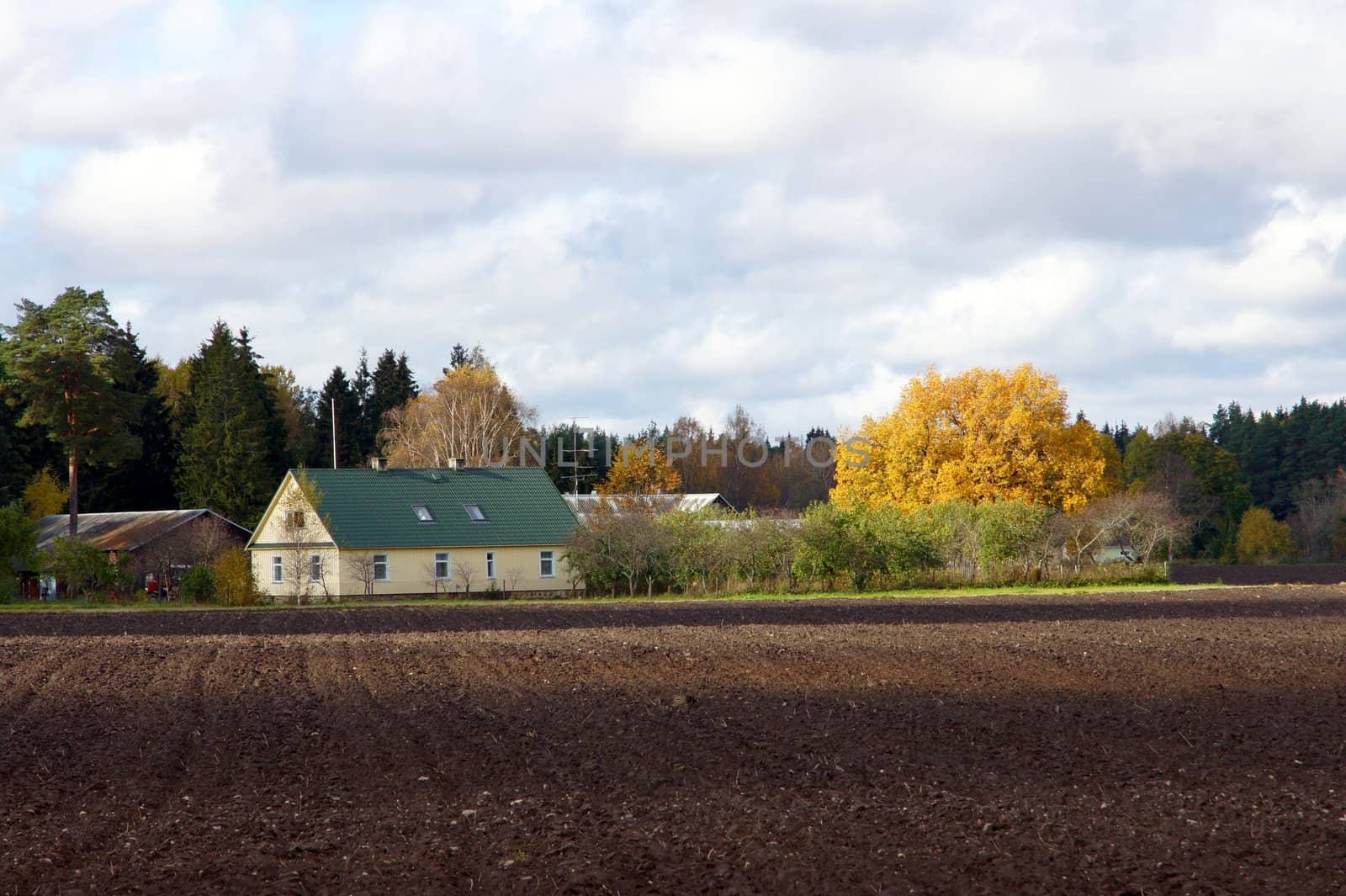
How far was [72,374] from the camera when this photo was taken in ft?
180

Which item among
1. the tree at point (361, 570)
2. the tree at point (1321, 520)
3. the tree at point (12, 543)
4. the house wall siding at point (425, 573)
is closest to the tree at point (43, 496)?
the house wall siding at point (425, 573)

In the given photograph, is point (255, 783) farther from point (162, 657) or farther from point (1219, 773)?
point (162, 657)

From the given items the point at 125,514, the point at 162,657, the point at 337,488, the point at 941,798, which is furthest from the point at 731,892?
the point at 125,514

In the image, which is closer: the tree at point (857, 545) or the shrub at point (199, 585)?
the shrub at point (199, 585)

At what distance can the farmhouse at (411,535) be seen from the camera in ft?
152

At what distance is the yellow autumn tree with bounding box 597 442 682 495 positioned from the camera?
2985 inches

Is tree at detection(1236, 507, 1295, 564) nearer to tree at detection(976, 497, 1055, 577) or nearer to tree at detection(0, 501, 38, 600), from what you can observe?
tree at detection(976, 497, 1055, 577)

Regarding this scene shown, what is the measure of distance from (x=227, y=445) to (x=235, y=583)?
29.5 m

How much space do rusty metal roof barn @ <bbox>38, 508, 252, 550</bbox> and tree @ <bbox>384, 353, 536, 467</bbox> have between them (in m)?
10.9

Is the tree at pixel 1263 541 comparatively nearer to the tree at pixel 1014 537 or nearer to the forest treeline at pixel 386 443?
the forest treeline at pixel 386 443

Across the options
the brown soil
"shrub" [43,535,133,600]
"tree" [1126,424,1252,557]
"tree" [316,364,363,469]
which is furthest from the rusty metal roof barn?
"tree" [1126,424,1252,557]

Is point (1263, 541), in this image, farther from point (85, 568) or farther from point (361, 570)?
point (85, 568)

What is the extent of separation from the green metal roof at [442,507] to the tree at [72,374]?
1254cm

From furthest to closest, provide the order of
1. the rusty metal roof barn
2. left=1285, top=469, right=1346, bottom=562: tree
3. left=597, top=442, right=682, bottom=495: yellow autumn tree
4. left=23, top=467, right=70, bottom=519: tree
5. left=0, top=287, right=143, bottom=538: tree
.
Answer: left=1285, top=469, right=1346, bottom=562: tree → left=597, top=442, right=682, bottom=495: yellow autumn tree → left=23, top=467, right=70, bottom=519: tree → the rusty metal roof barn → left=0, top=287, right=143, bottom=538: tree
